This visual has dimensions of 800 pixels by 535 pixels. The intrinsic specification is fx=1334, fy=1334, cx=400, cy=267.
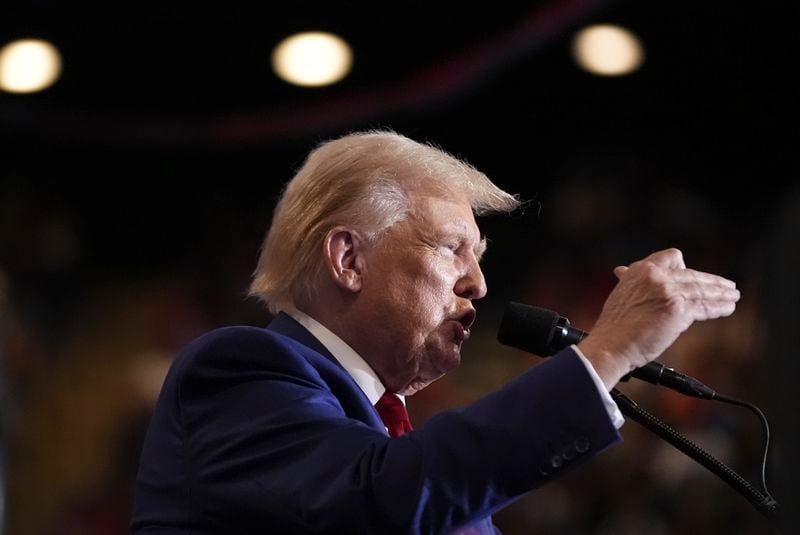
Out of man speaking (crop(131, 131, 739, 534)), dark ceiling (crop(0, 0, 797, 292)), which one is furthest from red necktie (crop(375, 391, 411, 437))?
dark ceiling (crop(0, 0, 797, 292))

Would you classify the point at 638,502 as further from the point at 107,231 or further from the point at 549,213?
the point at 107,231

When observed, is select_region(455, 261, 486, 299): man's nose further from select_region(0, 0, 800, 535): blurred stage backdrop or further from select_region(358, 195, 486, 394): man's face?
select_region(0, 0, 800, 535): blurred stage backdrop

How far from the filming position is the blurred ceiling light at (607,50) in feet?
16.2

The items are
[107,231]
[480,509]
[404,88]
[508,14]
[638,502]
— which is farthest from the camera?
[107,231]

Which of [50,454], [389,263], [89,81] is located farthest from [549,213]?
[389,263]

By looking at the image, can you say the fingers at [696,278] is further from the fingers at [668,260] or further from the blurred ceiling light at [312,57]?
the blurred ceiling light at [312,57]

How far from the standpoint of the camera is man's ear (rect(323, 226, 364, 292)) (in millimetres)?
2008

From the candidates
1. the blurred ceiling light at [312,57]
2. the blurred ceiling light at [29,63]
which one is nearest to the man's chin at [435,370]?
the blurred ceiling light at [312,57]

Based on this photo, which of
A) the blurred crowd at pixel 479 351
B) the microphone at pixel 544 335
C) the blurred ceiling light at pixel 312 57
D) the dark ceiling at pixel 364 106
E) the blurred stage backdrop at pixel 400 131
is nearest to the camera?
the microphone at pixel 544 335

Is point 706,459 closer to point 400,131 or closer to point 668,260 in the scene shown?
point 668,260

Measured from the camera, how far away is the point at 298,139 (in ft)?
18.1

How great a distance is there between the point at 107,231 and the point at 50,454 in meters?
0.98

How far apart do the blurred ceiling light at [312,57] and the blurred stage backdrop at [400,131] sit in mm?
45

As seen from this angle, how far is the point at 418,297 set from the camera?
199 centimetres
